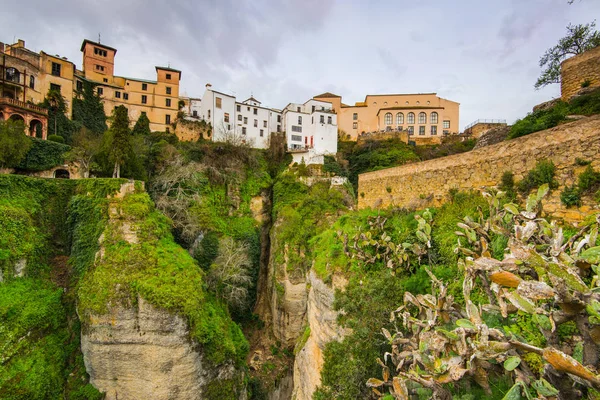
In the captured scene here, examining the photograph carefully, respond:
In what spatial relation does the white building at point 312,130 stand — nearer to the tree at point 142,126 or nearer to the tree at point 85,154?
the tree at point 142,126

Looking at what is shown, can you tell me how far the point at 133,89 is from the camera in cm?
3459

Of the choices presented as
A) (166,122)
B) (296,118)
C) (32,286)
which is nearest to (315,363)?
(32,286)

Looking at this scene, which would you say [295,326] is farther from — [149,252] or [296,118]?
[296,118]

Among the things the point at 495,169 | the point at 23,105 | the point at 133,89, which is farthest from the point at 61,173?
the point at 495,169

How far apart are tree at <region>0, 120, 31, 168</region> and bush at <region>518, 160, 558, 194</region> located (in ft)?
85.9

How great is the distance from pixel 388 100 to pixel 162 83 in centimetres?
3450

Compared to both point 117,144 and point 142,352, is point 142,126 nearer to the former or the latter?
point 117,144

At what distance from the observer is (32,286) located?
44.0ft

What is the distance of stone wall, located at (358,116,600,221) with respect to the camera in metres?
5.77

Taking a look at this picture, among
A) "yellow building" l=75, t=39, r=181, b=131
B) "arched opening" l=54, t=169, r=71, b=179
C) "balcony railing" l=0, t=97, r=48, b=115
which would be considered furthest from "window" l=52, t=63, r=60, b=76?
"arched opening" l=54, t=169, r=71, b=179

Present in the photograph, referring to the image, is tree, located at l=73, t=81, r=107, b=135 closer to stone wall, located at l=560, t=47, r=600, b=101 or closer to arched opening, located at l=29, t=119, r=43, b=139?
arched opening, located at l=29, t=119, r=43, b=139

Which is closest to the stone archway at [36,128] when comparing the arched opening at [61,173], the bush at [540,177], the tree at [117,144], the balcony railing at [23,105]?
the balcony railing at [23,105]

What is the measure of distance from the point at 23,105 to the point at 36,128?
2.28m

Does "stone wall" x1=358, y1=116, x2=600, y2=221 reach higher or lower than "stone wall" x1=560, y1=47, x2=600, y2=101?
lower
